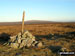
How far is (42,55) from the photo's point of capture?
10844 millimetres

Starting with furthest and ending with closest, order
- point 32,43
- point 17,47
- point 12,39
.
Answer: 1. point 12,39
2. point 32,43
3. point 17,47

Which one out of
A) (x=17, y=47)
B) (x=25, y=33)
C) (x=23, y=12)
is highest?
(x=23, y=12)

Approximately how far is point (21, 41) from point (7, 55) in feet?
15.5

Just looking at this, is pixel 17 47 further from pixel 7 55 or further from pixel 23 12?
pixel 23 12

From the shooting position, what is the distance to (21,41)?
15.6 m

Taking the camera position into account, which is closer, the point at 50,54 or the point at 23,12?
the point at 50,54

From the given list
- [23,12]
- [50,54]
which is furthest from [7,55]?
[23,12]

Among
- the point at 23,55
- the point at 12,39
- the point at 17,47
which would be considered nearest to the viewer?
the point at 23,55

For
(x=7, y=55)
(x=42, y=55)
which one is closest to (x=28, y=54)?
(x=42, y=55)

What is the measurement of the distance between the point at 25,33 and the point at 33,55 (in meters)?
6.83

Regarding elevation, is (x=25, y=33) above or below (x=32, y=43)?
above

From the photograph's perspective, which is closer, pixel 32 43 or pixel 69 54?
pixel 69 54

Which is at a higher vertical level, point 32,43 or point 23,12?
point 23,12

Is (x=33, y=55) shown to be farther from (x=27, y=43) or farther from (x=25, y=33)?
(x=25, y=33)
